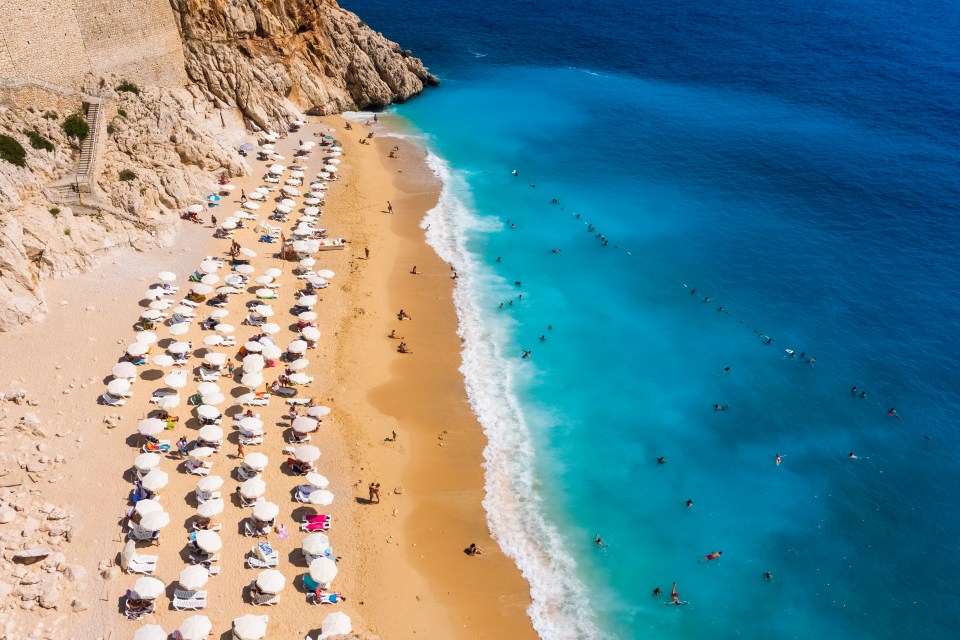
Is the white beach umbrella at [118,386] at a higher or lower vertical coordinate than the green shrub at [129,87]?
lower

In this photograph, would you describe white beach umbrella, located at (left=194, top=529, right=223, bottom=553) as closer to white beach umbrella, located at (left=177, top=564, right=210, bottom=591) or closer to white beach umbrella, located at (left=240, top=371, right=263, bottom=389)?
Result: white beach umbrella, located at (left=177, top=564, right=210, bottom=591)

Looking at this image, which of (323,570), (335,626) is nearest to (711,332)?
(323,570)

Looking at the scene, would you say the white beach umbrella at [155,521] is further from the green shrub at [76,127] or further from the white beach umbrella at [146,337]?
the green shrub at [76,127]

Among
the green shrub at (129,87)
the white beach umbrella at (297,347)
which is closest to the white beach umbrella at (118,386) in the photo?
the white beach umbrella at (297,347)

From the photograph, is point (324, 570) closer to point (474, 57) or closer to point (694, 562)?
point (694, 562)

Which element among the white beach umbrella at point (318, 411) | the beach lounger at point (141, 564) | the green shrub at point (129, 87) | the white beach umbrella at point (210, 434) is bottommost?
the beach lounger at point (141, 564)

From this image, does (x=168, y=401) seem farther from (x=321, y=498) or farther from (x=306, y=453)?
(x=321, y=498)

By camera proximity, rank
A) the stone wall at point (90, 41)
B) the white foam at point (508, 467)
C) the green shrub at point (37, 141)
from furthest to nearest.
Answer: the stone wall at point (90, 41) → the green shrub at point (37, 141) → the white foam at point (508, 467)
